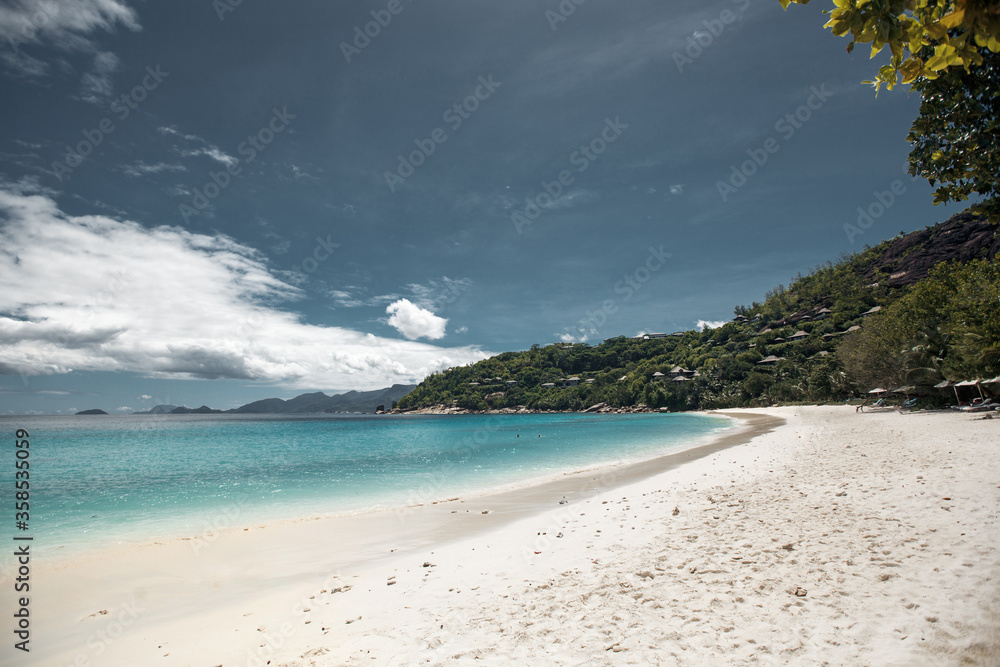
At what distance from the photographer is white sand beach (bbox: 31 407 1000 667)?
4.12 m

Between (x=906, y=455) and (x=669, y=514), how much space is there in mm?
9245

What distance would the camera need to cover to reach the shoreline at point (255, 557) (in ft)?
22.4

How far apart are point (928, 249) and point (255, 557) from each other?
187359 millimetres

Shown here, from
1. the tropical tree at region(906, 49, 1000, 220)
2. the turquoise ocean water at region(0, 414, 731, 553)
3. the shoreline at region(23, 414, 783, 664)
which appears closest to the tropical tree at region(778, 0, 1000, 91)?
the tropical tree at region(906, 49, 1000, 220)

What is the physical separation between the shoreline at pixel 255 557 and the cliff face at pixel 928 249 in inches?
6065

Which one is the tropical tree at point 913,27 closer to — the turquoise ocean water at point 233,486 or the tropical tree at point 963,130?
the tropical tree at point 963,130

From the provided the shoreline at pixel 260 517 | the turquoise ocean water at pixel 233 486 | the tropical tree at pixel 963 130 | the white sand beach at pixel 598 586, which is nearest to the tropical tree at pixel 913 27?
the tropical tree at pixel 963 130

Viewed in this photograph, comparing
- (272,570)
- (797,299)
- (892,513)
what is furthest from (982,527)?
(797,299)

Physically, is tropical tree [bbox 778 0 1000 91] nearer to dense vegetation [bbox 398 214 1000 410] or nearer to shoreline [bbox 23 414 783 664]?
shoreline [bbox 23 414 783 664]

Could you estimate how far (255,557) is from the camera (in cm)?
891

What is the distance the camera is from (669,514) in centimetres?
908

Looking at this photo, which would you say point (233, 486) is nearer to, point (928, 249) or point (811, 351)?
point (811, 351)

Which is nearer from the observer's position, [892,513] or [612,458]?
[892,513]

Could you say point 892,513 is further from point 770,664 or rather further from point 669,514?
point 770,664
